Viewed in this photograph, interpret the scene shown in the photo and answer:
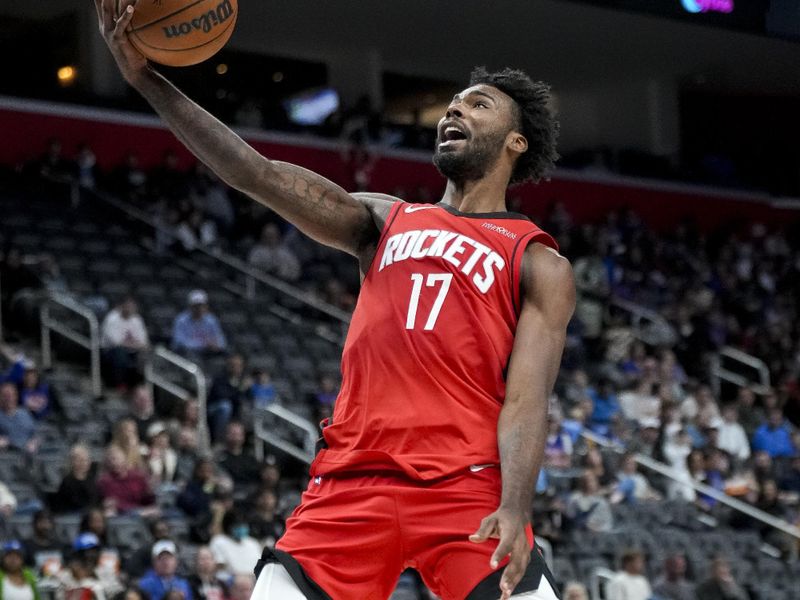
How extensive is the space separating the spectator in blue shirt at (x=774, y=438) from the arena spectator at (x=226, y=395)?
629cm

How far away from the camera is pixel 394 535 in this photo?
3473mm

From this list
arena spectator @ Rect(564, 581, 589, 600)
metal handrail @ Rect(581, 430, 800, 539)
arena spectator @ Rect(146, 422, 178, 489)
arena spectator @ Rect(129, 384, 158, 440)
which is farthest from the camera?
metal handrail @ Rect(581, 430, 800, 539)

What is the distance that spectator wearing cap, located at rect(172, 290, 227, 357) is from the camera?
41.7ft

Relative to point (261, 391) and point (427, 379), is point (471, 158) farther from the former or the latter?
point (261, 391)

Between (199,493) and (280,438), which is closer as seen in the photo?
(199,493)

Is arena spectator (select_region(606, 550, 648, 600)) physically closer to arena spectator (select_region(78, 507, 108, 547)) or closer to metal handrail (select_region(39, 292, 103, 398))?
arena spectator (select_region(78, 507, 108, 547))

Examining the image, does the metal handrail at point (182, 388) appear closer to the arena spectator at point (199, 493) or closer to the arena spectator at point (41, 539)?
the arena spectator at point (199, 493)

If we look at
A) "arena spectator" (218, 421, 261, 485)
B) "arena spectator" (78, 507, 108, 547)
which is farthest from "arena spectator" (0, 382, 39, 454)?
"arena spectator" (218, 421, 261, 485)

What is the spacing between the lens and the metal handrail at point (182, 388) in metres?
11.4

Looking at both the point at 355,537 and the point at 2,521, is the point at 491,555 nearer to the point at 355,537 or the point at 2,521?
the point at 355,537

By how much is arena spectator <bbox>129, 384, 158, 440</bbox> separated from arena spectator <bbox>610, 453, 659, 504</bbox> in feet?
14.0

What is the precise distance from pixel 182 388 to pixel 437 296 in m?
8.77

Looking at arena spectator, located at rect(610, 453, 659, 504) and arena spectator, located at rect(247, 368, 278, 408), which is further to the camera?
arena spectator, located at rect(610, 453, 659, 504)

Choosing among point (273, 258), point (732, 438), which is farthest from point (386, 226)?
point (732, 438)
